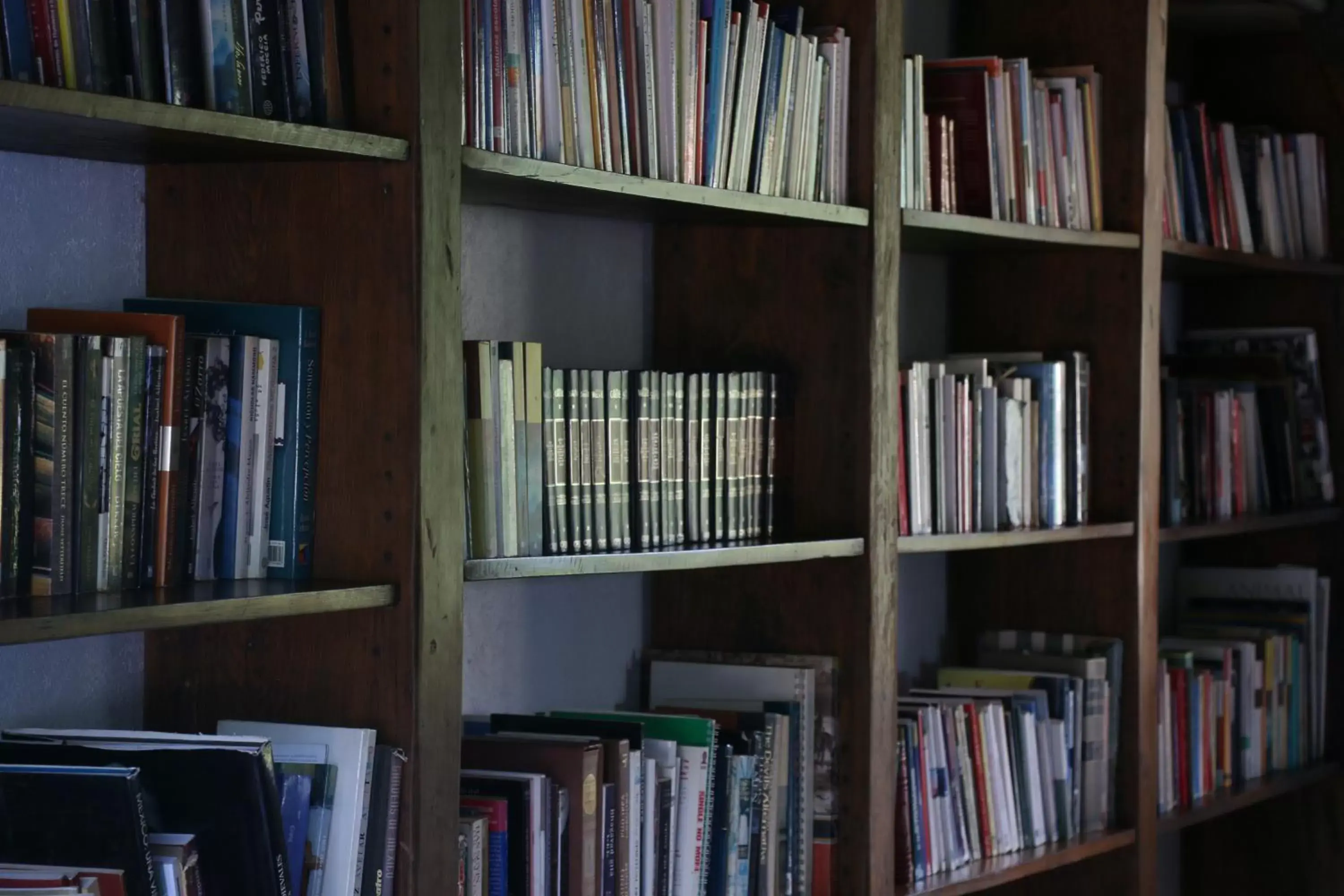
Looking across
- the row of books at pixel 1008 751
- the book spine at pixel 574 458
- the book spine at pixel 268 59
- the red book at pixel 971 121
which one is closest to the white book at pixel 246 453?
the book spine at pixel 268 59

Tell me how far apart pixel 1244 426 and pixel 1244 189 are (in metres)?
0.49

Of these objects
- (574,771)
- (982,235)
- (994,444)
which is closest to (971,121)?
(982,235)

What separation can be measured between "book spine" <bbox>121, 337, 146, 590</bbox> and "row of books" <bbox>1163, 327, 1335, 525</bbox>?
2.16 meters

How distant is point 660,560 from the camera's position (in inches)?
81.0

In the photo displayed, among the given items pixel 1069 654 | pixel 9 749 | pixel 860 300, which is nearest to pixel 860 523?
pixel 860 300

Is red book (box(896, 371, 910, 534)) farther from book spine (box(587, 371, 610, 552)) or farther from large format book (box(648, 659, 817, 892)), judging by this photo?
book spine (box(587, 371, 610, 552))

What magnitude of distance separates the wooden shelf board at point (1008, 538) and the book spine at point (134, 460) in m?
1.19

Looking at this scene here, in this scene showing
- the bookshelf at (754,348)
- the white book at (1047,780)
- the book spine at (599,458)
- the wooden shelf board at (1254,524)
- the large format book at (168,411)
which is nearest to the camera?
the large format book at (168,411)

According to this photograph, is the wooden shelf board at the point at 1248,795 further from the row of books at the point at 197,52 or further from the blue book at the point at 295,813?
the row of books at the point at 197,52

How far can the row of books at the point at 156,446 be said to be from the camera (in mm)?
1560

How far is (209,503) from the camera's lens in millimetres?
1728

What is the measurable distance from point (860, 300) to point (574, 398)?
1.76 feet

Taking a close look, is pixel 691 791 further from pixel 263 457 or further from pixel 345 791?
pixel 263 457

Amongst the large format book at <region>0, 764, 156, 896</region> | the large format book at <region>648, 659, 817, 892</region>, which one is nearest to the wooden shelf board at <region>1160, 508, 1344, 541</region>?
the large format book at <region>648, 659, 817, 892</region>
